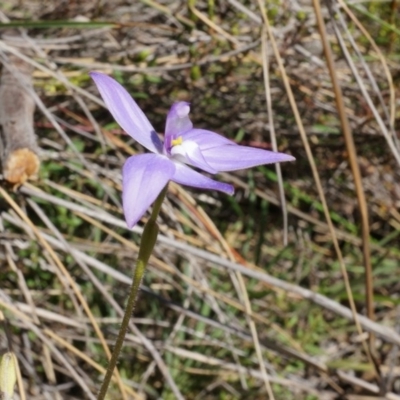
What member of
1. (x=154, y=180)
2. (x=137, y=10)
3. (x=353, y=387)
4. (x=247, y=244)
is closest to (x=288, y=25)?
(x=137, y=10)

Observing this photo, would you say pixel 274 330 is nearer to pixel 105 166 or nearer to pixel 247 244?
pixel 247 244

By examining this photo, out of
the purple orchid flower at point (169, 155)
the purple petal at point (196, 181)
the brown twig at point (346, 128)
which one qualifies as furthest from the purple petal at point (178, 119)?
the brown twig at point (346, 128)

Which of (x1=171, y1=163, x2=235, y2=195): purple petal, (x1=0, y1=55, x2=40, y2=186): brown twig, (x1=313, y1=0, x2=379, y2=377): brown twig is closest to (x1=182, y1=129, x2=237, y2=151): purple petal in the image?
(x1=171, y1=163, x2=235, y2=195): purple petal

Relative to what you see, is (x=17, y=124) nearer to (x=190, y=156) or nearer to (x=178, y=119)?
(x=178, y=119)

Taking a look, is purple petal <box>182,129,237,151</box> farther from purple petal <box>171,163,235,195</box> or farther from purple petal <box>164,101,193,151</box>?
purple petal <box>171,163,235,195</box>

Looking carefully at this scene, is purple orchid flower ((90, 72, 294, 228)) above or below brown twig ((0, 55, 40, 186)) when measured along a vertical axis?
above

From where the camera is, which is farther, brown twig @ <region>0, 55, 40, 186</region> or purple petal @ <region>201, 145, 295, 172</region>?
brown twig @ <region>0, 55, 40, 186</region>

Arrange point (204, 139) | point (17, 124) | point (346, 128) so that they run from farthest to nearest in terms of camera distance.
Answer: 1. point (17, 124)
2. point (346, 128)
3. point (204, 139)

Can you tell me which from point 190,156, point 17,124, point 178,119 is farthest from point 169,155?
point 17,124
